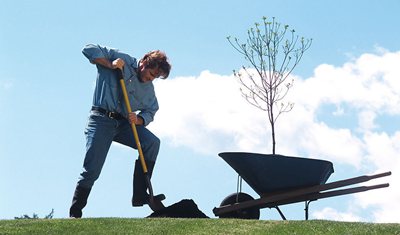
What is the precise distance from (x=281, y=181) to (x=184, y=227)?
1.60m

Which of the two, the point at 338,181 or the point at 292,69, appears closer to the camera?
the point at 338,181

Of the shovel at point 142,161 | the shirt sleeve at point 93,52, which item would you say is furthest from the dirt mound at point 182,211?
the shirt sleeve at point 93,52

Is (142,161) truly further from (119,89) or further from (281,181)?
(281,181)

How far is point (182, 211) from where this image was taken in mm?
8109

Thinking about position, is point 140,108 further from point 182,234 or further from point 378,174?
point 378,174

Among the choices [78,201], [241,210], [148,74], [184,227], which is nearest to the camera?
[184,227]

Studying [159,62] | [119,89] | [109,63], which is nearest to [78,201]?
[119,89]

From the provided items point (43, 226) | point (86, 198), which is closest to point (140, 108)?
point (86, 198)

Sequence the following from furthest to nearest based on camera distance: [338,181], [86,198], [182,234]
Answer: [338,181]
[86,198]
[182,234]

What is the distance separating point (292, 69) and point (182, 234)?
4521mm

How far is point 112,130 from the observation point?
314 inches

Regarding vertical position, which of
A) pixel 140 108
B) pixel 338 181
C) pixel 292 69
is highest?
pixel 292 69

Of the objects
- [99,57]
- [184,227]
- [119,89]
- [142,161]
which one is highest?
[99,57]

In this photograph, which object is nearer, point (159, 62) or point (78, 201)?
point (78, 201)
